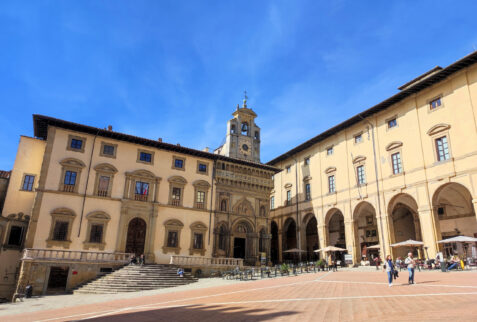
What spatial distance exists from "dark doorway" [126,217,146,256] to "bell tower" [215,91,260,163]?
14440 mm

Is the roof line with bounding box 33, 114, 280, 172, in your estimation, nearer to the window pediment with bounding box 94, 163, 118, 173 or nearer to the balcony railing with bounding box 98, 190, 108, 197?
the window pediment with bounding box 94, 163, 118, 173

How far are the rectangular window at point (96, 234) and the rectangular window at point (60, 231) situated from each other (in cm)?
197

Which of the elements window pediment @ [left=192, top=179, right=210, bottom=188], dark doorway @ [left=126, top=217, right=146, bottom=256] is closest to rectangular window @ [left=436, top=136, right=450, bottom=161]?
window pediment @ [left=192, top=179, right=210, bottom=188]

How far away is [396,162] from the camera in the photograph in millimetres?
30062

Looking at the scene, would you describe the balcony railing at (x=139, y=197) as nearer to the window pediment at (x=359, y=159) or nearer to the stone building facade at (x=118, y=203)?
the stone building facade at (x=118, y=203)

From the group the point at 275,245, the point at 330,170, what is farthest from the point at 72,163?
the point at 275,245

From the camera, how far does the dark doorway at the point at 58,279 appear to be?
23.7m

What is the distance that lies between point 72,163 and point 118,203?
5270mm

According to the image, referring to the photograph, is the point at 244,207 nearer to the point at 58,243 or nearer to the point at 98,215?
the point at 98,215

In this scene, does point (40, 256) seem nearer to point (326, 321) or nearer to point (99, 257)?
point (99, 257)

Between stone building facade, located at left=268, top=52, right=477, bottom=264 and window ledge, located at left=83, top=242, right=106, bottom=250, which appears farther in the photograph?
window ledge, located at left=83, top=242, right=106, bottom=250

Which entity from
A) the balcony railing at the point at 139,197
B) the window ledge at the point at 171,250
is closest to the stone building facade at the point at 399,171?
the window ledge at the point at 171,250

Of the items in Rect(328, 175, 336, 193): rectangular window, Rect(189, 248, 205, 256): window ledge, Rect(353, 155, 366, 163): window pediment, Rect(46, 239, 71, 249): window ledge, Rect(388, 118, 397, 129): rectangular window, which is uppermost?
Rect(388, 118, 397, 129): rectangular window

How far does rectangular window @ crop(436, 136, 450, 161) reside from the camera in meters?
26.0
